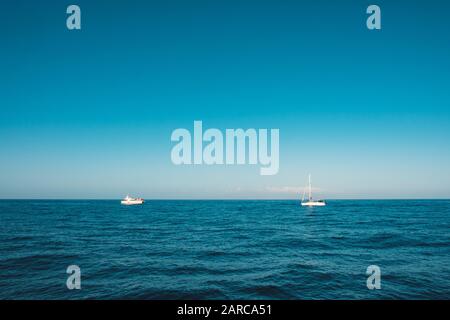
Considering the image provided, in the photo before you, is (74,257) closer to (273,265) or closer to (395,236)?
(273,265)

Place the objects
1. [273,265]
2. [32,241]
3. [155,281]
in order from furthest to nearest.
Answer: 1. [32,241]
2. [273,265]
3. [155,281]


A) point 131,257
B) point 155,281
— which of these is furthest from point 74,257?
point 155,281

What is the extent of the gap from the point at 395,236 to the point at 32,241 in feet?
121

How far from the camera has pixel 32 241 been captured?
26.9 metres
